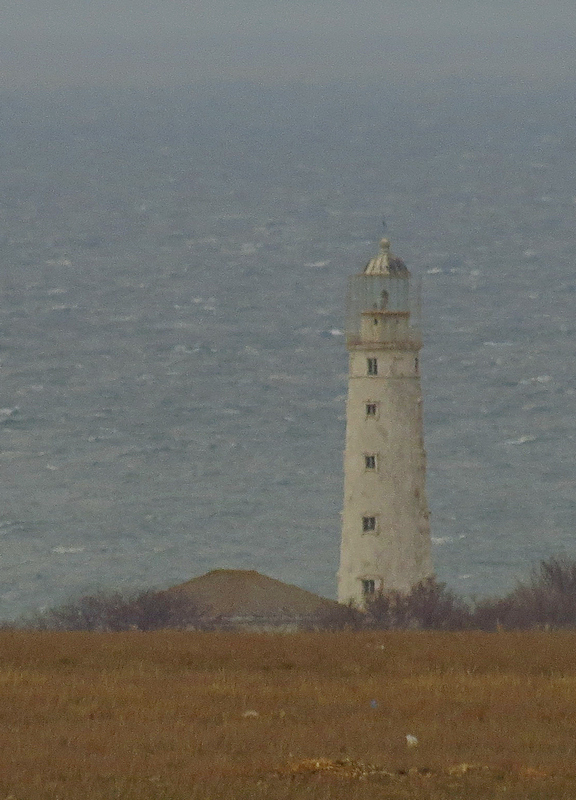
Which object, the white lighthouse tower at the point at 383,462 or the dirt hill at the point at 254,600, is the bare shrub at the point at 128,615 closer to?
the dirt hill at the point at 254,600

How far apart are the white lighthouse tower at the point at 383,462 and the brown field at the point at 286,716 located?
2606 centimetres

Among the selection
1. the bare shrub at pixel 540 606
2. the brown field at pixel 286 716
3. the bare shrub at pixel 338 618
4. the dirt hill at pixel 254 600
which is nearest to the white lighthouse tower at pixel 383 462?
the dirt hill at pixel 254 600

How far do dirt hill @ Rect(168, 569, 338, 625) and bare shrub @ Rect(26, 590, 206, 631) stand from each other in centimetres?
62

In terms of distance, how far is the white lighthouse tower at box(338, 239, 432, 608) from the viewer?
233 feet

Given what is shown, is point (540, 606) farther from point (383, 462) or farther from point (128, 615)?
point (128, 615)

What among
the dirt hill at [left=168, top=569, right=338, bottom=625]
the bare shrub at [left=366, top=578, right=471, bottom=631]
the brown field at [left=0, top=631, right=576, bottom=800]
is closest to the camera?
the brown field at [left=0, top=631, right=576, bottom=800]

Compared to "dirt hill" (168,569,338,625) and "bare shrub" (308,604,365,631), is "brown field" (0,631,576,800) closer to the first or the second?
"bare shrub" (308,604,365,631)

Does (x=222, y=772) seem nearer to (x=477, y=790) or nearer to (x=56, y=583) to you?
(x=477, y=790)

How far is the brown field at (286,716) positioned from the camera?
87.0ft

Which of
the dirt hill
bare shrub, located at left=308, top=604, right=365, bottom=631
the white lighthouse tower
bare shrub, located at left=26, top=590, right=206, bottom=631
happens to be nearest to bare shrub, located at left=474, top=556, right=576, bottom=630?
the white lighthouse tower

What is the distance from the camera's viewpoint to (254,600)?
226 feet

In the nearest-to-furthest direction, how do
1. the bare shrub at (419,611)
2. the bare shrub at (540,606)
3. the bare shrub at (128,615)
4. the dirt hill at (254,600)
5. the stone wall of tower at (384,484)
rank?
1. the bare shrub at (419,611)
2. the dirt hill at (254,600)
3. the bare shrub at (128,615)
4. the stone wall of tower at (384,484)
5. the bare shrub at (540,606)

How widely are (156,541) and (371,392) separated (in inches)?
4075

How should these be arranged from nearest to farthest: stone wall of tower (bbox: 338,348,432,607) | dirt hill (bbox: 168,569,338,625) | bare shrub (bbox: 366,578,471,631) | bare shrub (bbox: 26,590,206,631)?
bare shrub (bbox: 366,578,471,631), dirt hill (bbox: 168,569,338,625), bare shrub (bbox: 26,590,206,631), stone wall of tower (bbox: 338,348,432,607)
